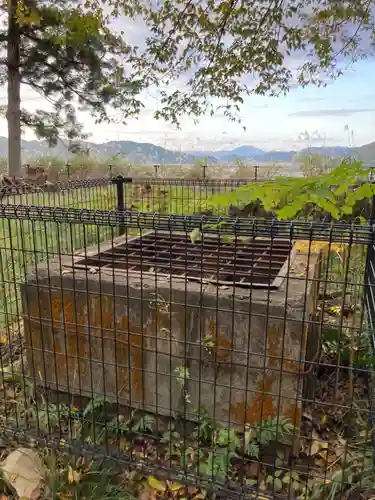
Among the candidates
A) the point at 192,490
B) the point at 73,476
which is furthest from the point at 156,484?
the point at 73,476

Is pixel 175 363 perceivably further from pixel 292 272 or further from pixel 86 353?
pixel 292 272

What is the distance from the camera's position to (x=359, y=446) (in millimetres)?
2205

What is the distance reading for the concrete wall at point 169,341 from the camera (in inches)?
Result: 85.5

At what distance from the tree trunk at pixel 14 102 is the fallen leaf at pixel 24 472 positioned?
9.38 metres

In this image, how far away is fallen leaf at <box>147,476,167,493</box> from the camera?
2215 millimetres

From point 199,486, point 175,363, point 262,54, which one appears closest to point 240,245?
point 175,363

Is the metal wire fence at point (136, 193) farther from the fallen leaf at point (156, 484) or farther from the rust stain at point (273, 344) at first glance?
the fallen leaf at point (156, 484)

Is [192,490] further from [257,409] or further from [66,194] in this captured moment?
[66,194]

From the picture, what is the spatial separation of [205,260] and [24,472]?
1.85 meters

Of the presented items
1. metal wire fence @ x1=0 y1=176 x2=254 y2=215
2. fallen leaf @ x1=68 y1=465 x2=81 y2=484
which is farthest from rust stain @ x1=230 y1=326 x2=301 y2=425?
metal wire fence @ x1=0 y1=176 x2=254 y2=215

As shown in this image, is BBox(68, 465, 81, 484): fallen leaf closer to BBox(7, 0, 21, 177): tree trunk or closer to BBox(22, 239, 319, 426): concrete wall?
BBox(22, 239, 319, 426): concrete wall

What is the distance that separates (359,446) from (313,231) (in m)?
1.37

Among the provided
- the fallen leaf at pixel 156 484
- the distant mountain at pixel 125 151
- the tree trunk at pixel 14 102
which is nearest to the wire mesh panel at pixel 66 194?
the fallen leaf at pixel 156 484

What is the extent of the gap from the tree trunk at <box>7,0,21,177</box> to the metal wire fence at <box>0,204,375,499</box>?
9.06 metres
